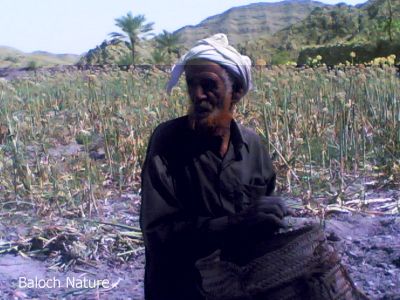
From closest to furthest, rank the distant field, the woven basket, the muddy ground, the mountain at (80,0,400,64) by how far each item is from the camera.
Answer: the woven basket
the muddy ground
the distant field
the mountain at (80,0,400,64)

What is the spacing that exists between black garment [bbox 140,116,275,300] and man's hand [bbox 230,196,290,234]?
0.13 ft

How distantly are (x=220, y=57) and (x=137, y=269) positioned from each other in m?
2.15

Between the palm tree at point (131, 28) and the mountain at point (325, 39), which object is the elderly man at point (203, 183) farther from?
the palm tree at point (131, 28)

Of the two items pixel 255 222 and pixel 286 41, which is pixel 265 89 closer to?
pixel 255 222

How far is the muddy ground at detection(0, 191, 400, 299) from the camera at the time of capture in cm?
410

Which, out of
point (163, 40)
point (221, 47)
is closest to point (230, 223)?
point (221, 47)

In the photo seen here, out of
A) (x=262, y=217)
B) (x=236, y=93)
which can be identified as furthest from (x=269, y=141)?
(x=262, y=217)

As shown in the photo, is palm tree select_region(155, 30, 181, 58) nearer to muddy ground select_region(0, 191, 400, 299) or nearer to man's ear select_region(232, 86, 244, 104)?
muddy ground select_region(0, 191, 400, 299)

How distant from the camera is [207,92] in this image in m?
2.48

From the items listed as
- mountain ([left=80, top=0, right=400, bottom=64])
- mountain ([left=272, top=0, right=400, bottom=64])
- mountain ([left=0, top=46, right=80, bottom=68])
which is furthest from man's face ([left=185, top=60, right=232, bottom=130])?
mountain ([left=0, top=46, right=80, bottom=68])

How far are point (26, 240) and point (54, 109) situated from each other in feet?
14.4

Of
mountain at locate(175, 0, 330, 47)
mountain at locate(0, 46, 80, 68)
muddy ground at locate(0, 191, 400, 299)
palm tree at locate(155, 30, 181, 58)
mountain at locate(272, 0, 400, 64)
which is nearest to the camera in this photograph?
muddy ground at locate(0, 191, 400, 299)

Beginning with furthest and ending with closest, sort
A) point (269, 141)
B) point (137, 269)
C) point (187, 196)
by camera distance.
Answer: point (269, 141)
point (137, 269)
point (187, 196)

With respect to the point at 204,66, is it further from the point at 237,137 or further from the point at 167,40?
the point at 167,40
